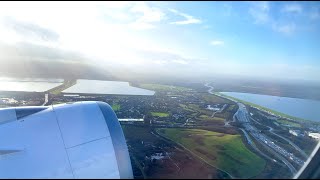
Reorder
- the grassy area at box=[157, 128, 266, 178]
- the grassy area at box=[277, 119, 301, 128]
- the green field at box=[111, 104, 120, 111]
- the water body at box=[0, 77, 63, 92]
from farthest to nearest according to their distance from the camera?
1. the water body at box=[0, 77, 63, 92]
2. the green field at box=[111, 104, 120, 111]
3. the grassy area at box=[277, 119, 301, 128]
4. the grassy area at box=[157, 128, 266, 178]

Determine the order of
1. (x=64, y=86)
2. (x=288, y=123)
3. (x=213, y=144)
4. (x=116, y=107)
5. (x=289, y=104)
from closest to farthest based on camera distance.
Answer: (x=213, y=144)
(x=288, y=123)
(x=116, y=107)
(x=289, y=104)
(x=64, y=86)

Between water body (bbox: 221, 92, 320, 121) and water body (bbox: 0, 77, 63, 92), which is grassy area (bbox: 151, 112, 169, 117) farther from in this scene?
water body (bbox: 0, 77, 63, 92)

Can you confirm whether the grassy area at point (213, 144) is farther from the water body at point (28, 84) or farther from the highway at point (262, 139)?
the water body at point (28, 84)

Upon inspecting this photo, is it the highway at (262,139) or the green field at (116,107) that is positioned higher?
the green field at (116,107)

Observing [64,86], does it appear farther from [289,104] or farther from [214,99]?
[289,104]

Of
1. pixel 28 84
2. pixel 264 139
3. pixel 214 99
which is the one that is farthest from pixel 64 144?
pixel 28 84

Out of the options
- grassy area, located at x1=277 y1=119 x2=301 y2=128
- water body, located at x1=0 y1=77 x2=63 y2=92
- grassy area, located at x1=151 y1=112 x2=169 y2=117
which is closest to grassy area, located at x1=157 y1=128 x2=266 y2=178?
grassy area, located at x1=151 y1=112 x2=169 y2=117

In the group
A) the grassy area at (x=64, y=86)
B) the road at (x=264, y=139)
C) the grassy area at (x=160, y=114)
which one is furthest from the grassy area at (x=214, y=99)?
the grassy area at (x=64, y=86)
